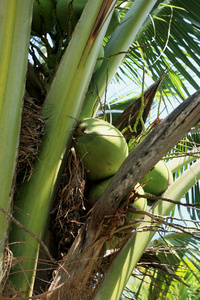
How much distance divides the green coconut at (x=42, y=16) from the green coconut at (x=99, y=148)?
42cm

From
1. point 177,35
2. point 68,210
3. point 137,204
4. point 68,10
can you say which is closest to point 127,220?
point 137,204

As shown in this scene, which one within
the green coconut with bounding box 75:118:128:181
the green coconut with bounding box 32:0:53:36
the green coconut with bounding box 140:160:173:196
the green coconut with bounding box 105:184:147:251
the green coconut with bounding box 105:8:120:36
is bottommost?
the green coconut with bounding box 105:184:147:251

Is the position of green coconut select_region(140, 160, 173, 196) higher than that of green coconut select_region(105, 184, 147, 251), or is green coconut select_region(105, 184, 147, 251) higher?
green coconut select_region(140, 160, 173, 196)

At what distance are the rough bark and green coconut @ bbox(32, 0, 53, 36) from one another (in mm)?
604

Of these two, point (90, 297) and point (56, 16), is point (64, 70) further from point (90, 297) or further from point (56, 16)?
point (90, 297)

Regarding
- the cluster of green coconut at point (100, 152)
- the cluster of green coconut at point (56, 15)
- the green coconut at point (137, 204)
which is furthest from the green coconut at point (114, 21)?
the green coconut at point (137, 204)

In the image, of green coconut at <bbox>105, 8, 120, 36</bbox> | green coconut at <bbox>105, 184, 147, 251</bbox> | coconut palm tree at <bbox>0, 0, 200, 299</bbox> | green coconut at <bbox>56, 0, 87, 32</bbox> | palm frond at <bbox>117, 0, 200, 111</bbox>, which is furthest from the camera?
palm frond at <bbox>117, 0, 200, 111</bbox>

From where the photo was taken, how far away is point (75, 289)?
97 centimetres

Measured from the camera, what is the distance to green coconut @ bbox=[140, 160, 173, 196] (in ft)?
4.16

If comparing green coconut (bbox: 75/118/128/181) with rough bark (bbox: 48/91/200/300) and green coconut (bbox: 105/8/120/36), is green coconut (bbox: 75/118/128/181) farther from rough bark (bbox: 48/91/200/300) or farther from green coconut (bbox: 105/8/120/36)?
green coconut (bbox: 105/8/120/36)

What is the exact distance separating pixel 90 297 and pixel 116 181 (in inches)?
13.8

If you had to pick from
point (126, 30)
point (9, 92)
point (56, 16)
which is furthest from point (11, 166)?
point (126, 30)

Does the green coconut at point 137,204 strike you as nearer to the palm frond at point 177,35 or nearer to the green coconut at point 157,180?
the green coconut at point 157,180

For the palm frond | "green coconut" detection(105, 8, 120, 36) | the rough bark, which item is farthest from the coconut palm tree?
the palm frond
